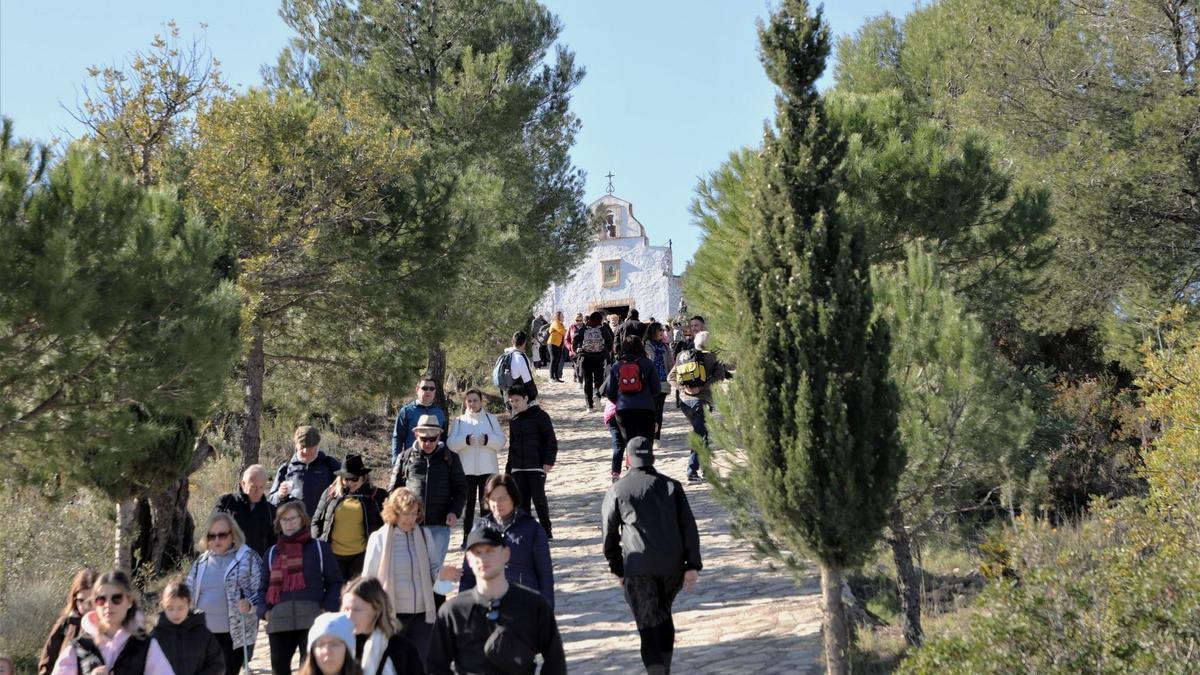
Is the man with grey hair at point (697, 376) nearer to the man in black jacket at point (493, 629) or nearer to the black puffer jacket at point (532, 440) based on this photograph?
the black puffer jacket at point (532, 440)

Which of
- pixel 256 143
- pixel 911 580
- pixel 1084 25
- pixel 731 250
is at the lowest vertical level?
pixel 911 580

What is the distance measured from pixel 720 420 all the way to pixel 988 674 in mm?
2953

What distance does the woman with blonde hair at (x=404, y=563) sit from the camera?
285 inches

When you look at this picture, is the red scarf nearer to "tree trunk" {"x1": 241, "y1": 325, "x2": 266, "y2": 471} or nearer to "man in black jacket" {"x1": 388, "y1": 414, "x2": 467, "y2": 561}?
"man in black jacket" {"x1": 388, "y1": 414, "x2": 467, "y2": 561}

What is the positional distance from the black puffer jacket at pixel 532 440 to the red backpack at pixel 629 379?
1.85 metres

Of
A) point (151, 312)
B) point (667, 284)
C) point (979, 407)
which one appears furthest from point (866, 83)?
point (667, 284)

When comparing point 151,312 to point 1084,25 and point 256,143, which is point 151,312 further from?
point 1084,25

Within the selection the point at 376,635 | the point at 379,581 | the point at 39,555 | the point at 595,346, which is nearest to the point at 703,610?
the point at 379,581

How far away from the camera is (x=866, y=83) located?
86.9ft

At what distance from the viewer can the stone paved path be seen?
895 cm

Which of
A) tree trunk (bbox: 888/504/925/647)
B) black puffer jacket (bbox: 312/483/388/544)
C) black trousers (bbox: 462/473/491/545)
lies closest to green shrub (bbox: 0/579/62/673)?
black trousers (bbox: 462/473/491/545)

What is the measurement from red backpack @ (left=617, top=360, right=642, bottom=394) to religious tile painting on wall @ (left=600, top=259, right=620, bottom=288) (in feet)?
143

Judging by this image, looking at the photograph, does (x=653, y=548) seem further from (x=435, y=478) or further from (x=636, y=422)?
(x=636, y=422)

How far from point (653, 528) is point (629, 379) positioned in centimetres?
560
